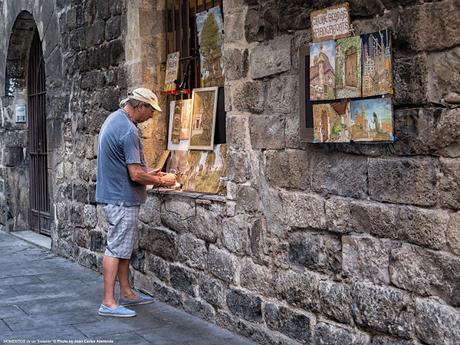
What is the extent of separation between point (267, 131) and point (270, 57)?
17.1 inches

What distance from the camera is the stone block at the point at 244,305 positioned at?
14.4 ft

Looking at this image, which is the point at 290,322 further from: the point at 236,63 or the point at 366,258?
the point at 236,63

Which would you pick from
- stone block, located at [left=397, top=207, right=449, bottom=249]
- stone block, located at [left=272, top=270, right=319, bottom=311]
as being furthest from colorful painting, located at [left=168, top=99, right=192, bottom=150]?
stone block, located at [left=397, top=207, right=449, bottom=249]

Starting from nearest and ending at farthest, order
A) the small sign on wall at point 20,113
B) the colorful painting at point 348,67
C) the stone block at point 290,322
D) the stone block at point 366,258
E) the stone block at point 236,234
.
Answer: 1. the stone block at point 366,258
2. the colorful painting at point 348,67
3. the stone block at point 290,322
4. the stone block at point 236,234
5. the small sign on wall at point 20,113

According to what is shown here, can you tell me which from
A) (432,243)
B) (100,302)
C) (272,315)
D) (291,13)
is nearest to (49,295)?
(100,302)

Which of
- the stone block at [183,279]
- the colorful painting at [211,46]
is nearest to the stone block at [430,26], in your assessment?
the colorful painting at [211,46]

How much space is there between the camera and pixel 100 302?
5547 mm

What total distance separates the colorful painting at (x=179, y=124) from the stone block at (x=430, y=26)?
2.63m

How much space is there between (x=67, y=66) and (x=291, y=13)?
12.9 ft

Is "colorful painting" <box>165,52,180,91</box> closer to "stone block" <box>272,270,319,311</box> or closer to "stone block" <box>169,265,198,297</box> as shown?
"stone block" <box>169,265,198,297</box>

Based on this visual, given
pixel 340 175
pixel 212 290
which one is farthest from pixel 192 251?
pixel 340 175

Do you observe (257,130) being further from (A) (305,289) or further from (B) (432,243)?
(B) (432,243)

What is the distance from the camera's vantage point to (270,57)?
4.25 meters

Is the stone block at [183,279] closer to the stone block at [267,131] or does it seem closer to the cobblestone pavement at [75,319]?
the cobblestone pavement at [75,319]
